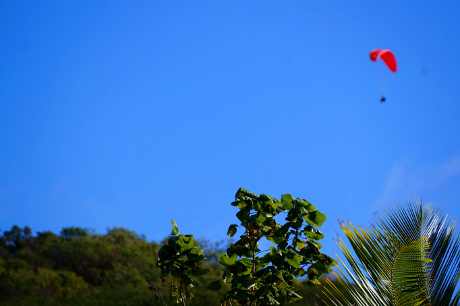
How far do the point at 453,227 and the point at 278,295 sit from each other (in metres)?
1.27

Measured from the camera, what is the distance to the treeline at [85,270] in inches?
501

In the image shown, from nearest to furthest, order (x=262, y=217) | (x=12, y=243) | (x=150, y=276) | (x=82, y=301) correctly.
Result: (x=262, y=217)
(x=82, y=301)
(x=150, y=276)
(x=12, y=243)

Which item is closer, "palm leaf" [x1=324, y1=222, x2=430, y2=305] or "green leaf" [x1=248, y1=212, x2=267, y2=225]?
"palm leaf" [x1=324, y1=222, x2=430, y2=305]

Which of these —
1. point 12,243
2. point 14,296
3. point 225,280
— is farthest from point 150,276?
point 225,280

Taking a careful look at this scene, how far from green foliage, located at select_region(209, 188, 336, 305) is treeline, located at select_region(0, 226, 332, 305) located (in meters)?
8.50

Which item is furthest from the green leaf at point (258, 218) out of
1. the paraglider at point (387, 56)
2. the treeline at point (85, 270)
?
the treeline at point (85, 270)

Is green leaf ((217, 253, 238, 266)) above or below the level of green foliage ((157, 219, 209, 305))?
below

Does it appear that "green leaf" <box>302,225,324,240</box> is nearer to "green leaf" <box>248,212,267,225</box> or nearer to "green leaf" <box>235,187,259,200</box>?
"green leaf" <box>248,212,267,225</box>

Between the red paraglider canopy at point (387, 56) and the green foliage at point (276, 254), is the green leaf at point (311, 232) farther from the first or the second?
the red paraglider canopy at point (387, 56)

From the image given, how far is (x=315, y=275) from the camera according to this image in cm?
345

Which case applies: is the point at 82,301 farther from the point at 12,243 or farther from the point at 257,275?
the point at 257,275

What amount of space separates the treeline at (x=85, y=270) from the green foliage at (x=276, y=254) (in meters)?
8.50

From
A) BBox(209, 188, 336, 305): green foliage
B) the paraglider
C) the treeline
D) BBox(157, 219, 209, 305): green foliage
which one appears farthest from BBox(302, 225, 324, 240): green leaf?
the treeline

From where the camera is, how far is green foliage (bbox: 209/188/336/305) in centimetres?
328
